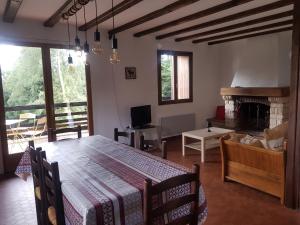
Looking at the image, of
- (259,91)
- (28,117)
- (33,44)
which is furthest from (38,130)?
(259,91)

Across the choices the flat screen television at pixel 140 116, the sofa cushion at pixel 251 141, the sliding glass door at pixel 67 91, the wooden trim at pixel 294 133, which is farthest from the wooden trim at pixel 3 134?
the wooden trim at pixel 294 133

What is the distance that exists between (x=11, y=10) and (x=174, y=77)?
370cm

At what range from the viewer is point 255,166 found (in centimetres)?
298

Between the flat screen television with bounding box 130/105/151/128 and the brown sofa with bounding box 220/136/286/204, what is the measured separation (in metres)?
2.16

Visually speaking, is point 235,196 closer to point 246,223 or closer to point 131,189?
point 246,223

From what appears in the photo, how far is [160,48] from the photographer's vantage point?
5535mm

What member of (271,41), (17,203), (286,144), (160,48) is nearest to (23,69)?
(17,203)

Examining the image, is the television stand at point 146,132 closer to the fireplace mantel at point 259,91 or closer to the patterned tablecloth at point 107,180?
the fireplace mantel at point 259,91

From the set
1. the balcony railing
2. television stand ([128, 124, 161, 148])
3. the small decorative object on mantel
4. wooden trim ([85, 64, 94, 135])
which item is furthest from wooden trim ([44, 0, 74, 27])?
television stand ([128, 124, 161, 148])

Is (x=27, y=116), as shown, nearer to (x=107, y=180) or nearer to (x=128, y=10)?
(x=128, y=10)

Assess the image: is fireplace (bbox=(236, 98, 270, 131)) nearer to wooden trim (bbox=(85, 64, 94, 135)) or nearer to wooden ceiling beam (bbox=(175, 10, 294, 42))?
wooden ceiling beam (bbox=(175, 10, 294, 42))

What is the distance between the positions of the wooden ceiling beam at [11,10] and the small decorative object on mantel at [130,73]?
217cm

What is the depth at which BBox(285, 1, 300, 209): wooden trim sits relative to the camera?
2.46 meters

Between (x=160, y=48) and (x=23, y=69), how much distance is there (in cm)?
289
